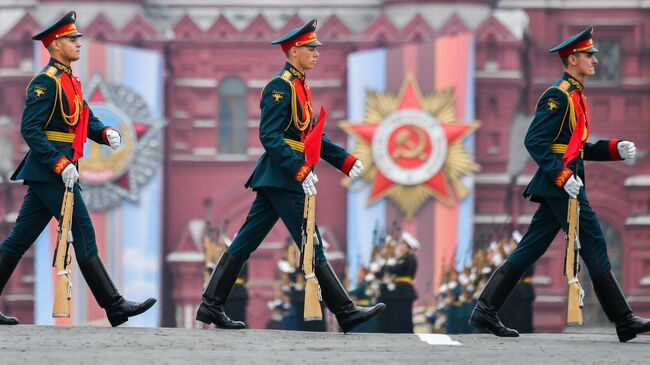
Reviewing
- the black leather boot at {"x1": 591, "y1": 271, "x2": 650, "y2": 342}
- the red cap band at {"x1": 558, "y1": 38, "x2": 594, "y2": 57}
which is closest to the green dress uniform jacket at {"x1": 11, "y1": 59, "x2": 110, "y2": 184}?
the red cap band at {"x1": 558, "y1": 38, "x2": 594, "y2": 57}

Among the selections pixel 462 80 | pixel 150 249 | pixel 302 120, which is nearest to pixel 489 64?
pixel 462 80

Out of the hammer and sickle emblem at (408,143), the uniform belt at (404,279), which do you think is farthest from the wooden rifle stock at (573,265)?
the hammer and sickle emblem at (408,143)


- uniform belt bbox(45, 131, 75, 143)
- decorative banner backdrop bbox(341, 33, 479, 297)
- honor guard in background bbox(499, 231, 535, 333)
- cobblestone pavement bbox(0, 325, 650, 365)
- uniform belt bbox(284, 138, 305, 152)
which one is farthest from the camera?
decorative banner backdrop bbox(341, 33, 479, 297)

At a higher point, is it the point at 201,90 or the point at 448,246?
the point at 201,90

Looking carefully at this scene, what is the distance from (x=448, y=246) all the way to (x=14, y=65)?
8344 millimetres

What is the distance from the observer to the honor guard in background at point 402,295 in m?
16.3

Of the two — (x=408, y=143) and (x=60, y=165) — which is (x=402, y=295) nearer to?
(x=60, y=165)

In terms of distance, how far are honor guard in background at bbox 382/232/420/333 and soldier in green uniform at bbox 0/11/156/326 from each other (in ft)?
20.2

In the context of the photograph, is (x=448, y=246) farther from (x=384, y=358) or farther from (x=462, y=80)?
(x=384, y=358)

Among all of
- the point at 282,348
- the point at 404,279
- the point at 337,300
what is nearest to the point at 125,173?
the point at 404,279

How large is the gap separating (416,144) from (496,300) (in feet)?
65.6

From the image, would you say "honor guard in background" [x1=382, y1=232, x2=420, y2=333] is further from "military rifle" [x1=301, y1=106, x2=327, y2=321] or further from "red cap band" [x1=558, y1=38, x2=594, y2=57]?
"red cap band" [x1=558, y1=38, x2=594, y2=57]

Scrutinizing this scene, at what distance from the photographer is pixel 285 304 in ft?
70.7

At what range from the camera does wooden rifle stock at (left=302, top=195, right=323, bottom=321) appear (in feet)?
31.6
